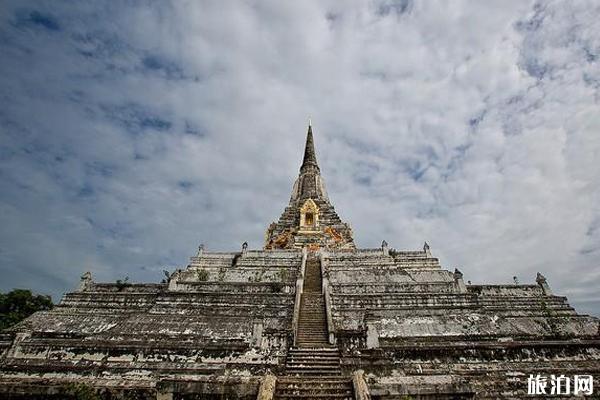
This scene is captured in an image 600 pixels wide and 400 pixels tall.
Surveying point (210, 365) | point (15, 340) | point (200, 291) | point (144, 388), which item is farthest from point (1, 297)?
point (144, 388)

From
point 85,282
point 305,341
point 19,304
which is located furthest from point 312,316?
point 19,304

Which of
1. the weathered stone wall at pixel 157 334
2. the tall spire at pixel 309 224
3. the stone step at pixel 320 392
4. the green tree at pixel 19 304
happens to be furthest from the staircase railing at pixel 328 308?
the green tree at pixel 19 304

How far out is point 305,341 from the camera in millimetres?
15367

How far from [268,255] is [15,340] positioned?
17096 millimetres

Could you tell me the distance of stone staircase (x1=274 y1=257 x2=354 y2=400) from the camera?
10.3 m

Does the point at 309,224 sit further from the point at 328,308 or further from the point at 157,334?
the point at 157,334

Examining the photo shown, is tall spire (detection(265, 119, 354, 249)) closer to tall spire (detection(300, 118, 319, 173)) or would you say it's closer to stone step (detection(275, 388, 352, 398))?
tall spire (detection(300, 118, 319, 173))

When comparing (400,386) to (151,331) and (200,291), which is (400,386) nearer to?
(151,331)

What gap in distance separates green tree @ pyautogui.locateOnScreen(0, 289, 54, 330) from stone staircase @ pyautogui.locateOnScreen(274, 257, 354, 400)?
27.6m

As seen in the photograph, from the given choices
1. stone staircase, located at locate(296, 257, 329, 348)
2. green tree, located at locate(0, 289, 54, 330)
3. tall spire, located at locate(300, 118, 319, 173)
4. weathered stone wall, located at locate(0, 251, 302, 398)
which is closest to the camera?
weathered stone wall, located at locate(0, 251, 302, 398)

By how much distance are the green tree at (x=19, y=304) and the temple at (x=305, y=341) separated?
46.9 feet

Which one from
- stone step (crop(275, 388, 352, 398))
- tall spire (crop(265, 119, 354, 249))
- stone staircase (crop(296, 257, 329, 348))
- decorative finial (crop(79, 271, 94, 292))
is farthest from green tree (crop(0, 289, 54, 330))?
stone step (crop(275, 388, 352, 398))

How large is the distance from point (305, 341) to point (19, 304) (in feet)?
103

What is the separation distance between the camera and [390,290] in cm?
1991
